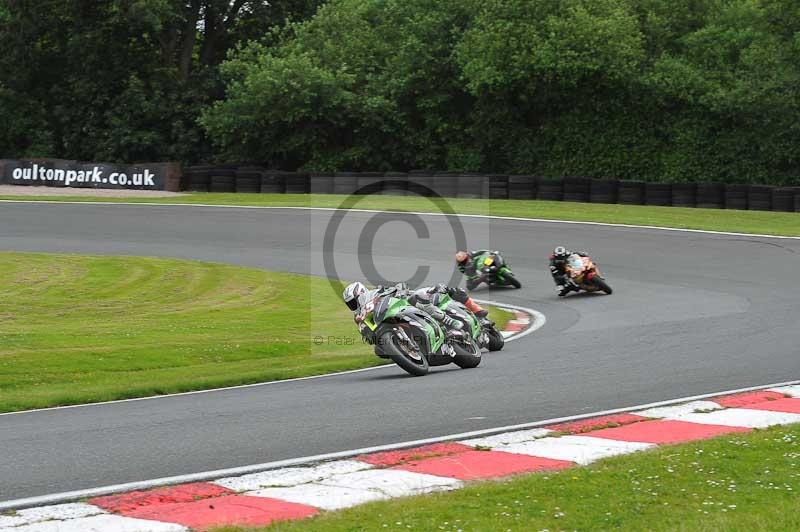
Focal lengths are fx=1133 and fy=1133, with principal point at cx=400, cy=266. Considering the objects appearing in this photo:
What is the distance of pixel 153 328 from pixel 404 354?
5329mm

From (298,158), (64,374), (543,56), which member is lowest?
(64,374)

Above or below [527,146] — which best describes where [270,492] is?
below

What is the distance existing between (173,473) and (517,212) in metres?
26.5

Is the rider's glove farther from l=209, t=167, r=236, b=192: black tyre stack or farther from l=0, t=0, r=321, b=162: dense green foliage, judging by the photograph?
l=0, t=0, r=321, b=162: dense green foliage

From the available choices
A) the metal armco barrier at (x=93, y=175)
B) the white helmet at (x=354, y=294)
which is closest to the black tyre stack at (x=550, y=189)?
the metal armco barrier at (x=93, y=175)

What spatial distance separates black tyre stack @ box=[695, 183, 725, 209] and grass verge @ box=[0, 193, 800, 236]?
829 millimetres

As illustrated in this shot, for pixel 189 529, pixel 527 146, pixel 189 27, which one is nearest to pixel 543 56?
pixel 527 146

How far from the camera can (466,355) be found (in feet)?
41.4

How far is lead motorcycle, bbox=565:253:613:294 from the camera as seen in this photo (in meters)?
19.8

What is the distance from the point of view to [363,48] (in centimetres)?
4856

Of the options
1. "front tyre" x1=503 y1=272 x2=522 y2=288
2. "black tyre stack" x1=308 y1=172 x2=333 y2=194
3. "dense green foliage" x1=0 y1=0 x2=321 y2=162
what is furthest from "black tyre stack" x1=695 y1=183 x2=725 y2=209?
"dense green foliage" x1=0 y1=0 x2=321 y2=162

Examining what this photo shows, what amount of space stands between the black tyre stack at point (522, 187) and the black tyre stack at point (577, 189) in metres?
1.29

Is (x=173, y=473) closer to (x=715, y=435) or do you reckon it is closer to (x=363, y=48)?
(x=715, y=435)

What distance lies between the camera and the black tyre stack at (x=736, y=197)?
34469mm
